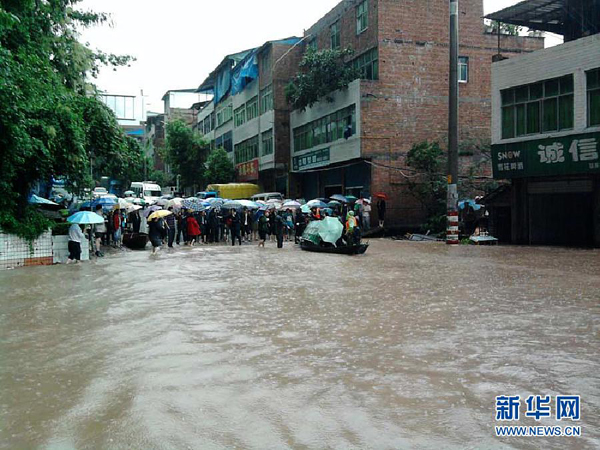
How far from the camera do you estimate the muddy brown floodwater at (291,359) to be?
4.88m

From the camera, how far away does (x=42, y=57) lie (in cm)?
1808

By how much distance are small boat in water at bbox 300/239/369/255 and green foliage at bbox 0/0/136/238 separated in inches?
283

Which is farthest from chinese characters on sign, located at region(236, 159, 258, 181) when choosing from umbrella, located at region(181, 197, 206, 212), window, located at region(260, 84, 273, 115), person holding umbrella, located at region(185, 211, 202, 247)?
person holding umbrella, located at region(185, 211, 202, 247)

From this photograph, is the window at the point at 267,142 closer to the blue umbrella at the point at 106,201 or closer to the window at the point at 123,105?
the blue umbrella at the point at 106,201

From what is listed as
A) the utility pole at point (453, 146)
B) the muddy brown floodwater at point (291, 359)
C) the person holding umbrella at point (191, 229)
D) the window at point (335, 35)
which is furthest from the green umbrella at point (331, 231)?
the window at point (335, 35)

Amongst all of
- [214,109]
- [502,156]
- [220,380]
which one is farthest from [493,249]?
[214,109]

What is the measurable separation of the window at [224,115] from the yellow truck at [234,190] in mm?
13047

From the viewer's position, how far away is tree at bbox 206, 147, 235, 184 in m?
50.4

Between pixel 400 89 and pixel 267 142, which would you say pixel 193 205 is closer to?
pixel 400 89

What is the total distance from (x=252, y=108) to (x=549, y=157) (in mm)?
29093

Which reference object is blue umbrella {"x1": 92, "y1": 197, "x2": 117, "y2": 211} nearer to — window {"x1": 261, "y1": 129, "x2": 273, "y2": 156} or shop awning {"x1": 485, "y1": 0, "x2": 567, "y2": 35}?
shop awning {"x1": 485, "y1": 0, "x2": 567, "y2": 35}

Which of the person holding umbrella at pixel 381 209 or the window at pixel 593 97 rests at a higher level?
the window at pixel 593 97

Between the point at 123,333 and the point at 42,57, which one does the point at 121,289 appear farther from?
the point at 42,57

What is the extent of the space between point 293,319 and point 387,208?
22.4 metres
